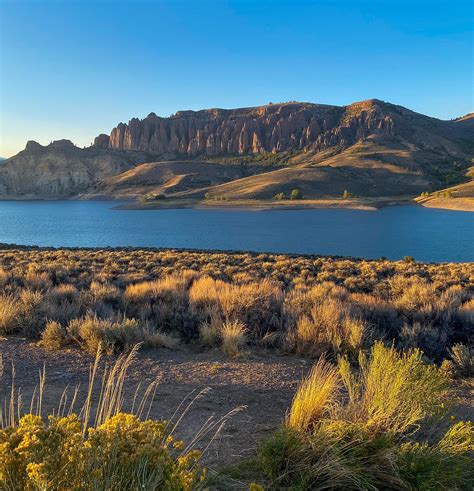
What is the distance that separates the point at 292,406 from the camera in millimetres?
3809

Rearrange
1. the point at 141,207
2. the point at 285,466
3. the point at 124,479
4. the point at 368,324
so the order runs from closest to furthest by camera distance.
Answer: the point at 124,479
the point at 285,466
the point at 368,324
the point at 141,207

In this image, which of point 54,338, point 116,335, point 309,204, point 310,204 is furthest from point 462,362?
point 310,204

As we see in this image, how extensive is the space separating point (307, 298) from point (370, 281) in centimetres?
763

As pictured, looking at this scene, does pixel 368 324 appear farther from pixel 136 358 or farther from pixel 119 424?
pixel 119 424

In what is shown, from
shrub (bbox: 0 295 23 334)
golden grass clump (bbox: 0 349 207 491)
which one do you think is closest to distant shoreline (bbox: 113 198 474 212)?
shrub (bbox: 0 295 23 334)

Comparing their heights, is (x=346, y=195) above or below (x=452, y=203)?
above

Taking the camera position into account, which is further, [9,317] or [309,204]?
[309,204]

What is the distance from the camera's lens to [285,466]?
3.23 metres

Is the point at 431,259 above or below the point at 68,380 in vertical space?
below

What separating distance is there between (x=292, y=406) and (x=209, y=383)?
5.73ft

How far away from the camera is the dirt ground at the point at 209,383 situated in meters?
4.01

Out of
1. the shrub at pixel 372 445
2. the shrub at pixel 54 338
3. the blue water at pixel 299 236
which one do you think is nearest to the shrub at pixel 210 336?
the shrub at pixel 54 338

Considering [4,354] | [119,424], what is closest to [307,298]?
[4,354]

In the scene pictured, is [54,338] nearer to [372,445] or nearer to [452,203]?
[372,445]
